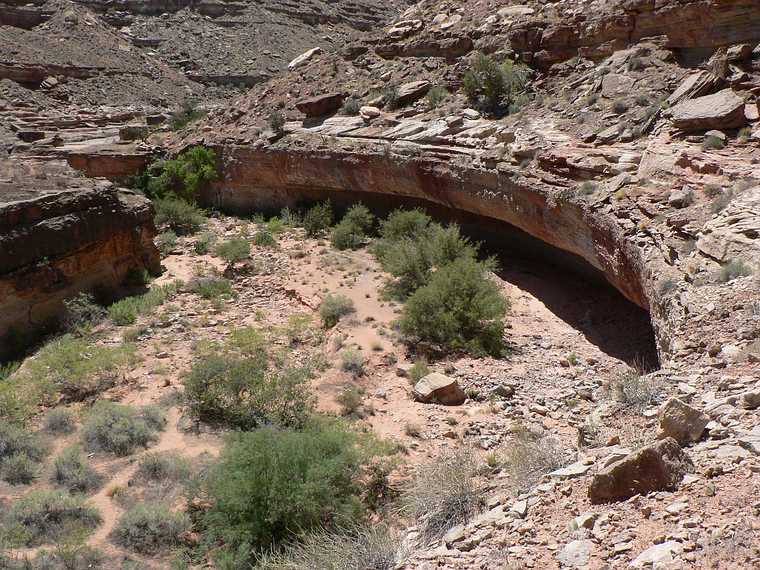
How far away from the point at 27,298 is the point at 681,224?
11948mm

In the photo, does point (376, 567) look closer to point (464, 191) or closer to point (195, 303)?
point (195, 303)

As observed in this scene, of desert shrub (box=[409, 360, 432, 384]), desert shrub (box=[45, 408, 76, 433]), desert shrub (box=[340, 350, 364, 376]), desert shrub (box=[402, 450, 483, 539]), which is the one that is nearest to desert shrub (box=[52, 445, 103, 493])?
desert shrub (box=[45, 408, 76, 433])

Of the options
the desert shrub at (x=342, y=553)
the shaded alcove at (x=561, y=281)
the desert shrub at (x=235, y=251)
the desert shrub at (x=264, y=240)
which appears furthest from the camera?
the desert shrub at (x=264, y=240)

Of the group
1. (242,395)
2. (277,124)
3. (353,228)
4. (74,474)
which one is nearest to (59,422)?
(74,474)

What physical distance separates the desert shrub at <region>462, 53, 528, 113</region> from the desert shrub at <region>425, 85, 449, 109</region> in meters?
0.89

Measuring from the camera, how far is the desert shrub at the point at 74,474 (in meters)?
8.09

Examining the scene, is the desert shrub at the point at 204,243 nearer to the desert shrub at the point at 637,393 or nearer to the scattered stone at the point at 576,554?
the desert shrub at the point at 637,393

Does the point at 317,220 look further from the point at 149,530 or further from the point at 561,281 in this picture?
the point at 149,530

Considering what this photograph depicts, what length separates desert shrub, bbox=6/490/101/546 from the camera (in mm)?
7074

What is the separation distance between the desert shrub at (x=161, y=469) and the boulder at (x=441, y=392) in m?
3.54

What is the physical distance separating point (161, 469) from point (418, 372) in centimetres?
423

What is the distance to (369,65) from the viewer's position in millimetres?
23188

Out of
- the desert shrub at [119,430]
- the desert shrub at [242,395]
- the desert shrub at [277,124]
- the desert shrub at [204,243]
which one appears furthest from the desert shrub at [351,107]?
the desert shrub at [119,430]

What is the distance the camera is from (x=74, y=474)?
8.20 meters
